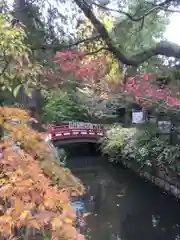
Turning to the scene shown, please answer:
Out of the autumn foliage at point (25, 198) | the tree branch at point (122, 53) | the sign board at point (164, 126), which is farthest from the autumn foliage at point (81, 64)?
the autumn foliage at point (25, 198)

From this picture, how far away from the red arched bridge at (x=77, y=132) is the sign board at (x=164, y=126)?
12.5 feet

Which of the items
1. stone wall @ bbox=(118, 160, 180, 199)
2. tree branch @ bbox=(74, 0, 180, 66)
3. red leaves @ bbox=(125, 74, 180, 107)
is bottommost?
stone wall @ bbox=(118, 160, 180, 199)

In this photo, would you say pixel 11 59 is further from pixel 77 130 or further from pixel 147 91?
pixel 77 130

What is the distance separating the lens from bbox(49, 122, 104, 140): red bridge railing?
12.4 meters

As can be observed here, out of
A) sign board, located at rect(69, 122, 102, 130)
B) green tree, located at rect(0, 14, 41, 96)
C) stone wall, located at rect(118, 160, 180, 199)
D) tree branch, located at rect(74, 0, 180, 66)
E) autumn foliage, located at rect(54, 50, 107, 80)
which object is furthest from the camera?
sign board, located at rect(69, 122, 102, 130)

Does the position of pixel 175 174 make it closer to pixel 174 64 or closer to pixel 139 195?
pixel 139 195

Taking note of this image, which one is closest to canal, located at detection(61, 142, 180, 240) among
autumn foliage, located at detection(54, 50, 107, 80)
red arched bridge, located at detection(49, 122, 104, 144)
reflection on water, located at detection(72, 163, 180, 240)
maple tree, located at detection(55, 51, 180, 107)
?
reflection on water, located at detection(72, 163, 180, 240)

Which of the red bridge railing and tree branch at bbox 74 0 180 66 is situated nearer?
tree branch at bbox 74 0 180 66

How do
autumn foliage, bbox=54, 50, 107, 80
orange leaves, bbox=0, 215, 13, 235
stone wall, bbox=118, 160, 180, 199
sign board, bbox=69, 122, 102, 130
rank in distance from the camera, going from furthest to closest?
sign board, bbox=69, 122, 102, 130 → stone wall, bbox=118, 160, 180, 199 → autumn foliage, bbox=54, 50, 107, 80 → orange leaves, bbox=0, 215, 13, 235

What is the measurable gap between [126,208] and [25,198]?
21.0ft

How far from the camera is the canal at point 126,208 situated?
19.7 ft

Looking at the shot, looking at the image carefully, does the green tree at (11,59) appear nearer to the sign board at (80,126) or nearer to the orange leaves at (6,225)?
the orange leaves at (6,225)

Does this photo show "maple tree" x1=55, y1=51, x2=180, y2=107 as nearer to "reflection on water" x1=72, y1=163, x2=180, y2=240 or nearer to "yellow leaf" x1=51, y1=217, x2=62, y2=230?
"reflection on water" x1=72, y1=163, x2=180, y2=240

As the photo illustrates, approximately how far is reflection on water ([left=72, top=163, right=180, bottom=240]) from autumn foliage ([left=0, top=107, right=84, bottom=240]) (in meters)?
4.19
